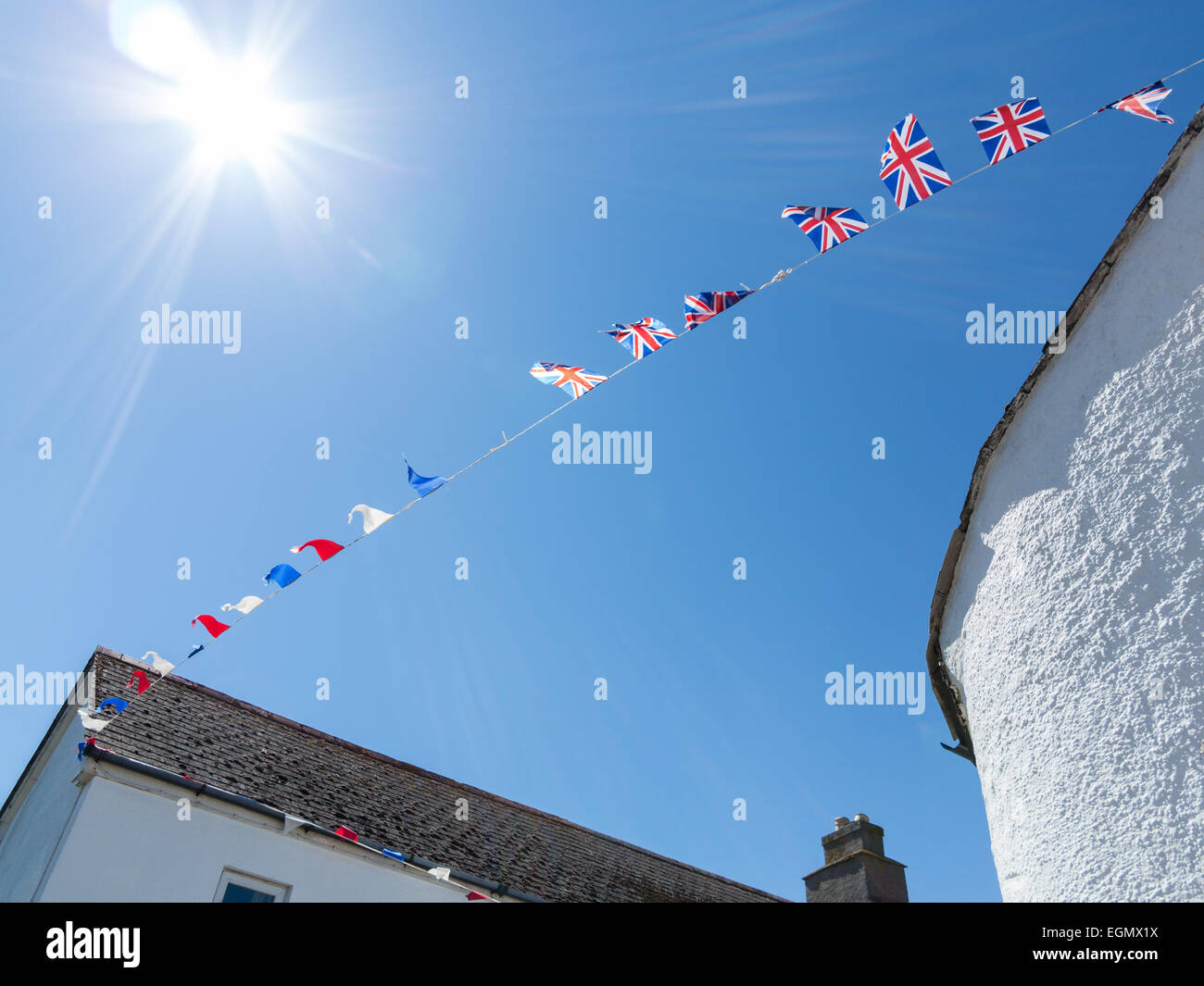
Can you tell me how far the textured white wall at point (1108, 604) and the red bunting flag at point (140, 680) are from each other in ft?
30.7

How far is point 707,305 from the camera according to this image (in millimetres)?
6465

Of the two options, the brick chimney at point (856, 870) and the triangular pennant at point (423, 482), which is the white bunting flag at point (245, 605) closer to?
the triangular pennant at point (423, 482)

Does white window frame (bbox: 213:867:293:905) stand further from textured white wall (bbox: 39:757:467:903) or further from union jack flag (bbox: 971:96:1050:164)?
union jack flag (bbox: 971:96:1050:164)

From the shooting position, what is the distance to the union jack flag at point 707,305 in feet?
21.0

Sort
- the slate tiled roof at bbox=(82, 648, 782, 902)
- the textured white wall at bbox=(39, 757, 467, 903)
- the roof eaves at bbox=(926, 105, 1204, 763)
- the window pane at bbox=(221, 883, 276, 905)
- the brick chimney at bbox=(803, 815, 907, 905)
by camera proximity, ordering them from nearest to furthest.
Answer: the roof eaves at bbox=(926, 105, 1204, 763)
the textured white wall at bbox=(39, 757, 467, 903)
the window pane at bbox=(221, 883, 276, 905)
the slate tiled roof at bbox=(82, 648, 782, 902)
the brick chimney at bbox=(803, 815, 907, 905)

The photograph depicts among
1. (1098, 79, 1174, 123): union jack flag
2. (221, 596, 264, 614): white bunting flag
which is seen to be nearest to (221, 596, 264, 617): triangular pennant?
(221, 596, 264, 614): white bunting flag

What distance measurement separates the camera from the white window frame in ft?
27.8

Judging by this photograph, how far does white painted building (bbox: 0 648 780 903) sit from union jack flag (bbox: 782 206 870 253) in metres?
7.27

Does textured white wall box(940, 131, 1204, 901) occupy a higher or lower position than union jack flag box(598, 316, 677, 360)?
lower

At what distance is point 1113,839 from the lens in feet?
16.0

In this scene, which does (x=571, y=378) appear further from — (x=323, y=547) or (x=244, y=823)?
(x=244, y=823)
